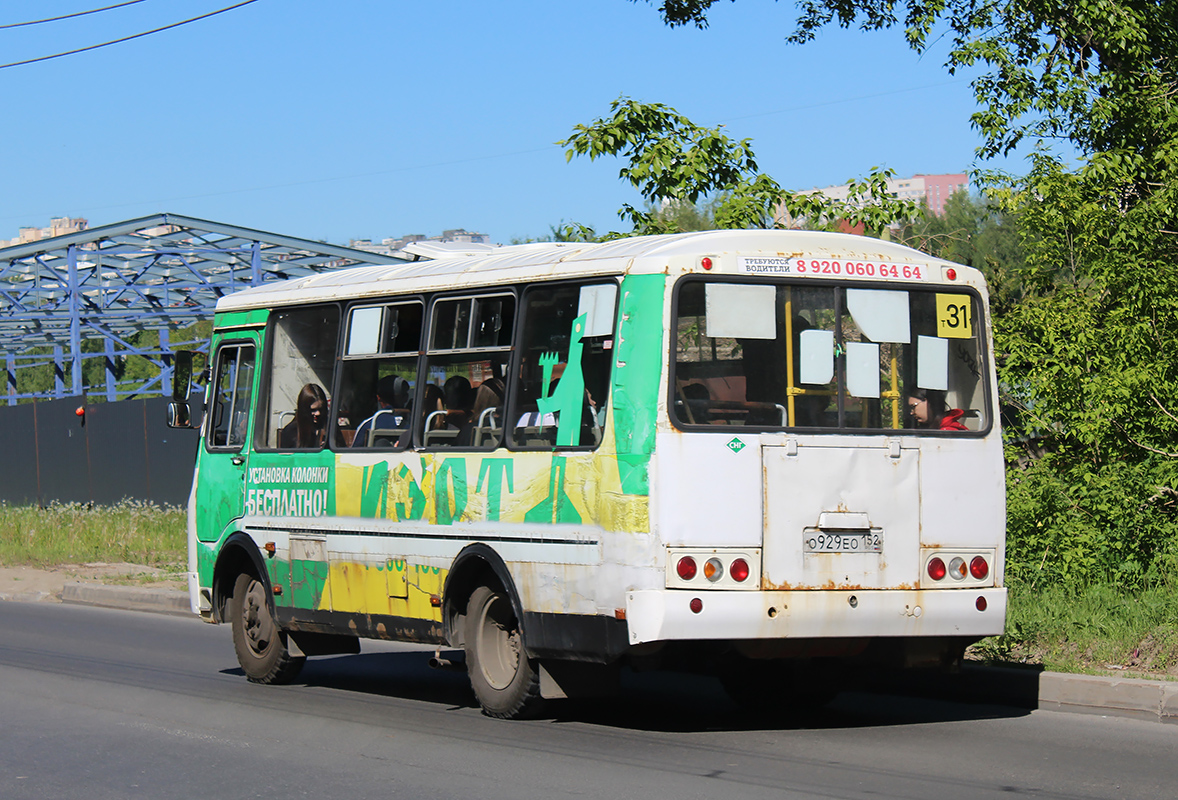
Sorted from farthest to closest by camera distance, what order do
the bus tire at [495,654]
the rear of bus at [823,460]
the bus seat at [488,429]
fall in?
1. the bus seat at [488,429]
2. the bus tire at [495,654]
3. the rear of bus at [823,460]

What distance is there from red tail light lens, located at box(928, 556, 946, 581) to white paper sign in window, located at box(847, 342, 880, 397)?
0.97 meters

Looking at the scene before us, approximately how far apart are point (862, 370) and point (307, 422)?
4.31 m

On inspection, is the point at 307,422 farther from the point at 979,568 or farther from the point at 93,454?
the point at 93,454

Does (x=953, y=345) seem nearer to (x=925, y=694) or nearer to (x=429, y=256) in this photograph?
(x=925, y=694)

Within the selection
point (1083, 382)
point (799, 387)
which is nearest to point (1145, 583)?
point (1083, 382)

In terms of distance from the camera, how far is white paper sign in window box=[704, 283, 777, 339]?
8398mm

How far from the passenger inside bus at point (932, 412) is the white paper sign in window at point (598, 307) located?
5.91 ft

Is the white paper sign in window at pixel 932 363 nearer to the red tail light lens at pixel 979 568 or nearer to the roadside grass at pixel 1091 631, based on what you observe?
the red tail light lens at pixel 979 568

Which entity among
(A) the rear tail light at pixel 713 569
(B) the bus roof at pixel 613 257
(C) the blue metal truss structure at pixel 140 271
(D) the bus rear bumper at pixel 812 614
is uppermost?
(C) the blue metal truss structure at pixel 140 271

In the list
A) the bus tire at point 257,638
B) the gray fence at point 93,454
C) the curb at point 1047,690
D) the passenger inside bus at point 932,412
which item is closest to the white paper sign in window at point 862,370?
the passenger inside bus at point 932,412

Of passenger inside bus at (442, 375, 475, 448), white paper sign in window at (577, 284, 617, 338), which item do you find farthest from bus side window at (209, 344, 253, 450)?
white paper sign in window at (577, 284, 617, 338)

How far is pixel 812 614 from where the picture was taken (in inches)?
325

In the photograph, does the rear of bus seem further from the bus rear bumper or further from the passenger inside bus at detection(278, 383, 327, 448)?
the passenger inside bus at detection(278, 383, 327, 448)

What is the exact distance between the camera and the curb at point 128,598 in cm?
1794
